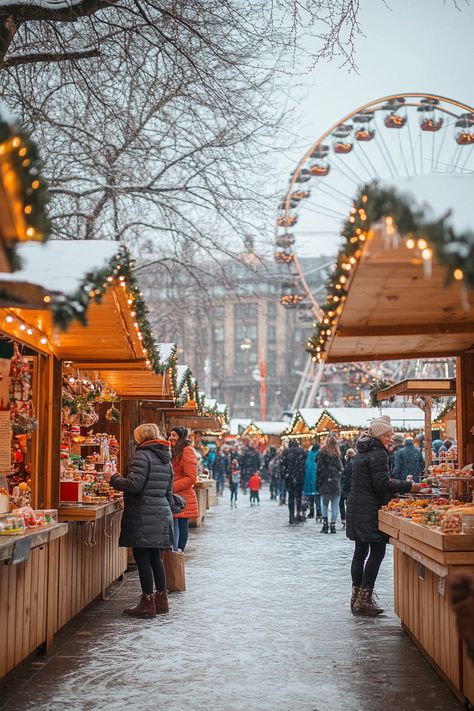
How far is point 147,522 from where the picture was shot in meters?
8.84

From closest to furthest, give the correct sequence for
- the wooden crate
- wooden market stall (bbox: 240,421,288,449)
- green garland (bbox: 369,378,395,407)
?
the wooden crate
green garland (bbox: 369,378,395,407)
wooden market stall (bbox: 240,421,288,449)

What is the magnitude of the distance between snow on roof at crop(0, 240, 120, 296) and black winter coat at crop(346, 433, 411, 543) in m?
4.09

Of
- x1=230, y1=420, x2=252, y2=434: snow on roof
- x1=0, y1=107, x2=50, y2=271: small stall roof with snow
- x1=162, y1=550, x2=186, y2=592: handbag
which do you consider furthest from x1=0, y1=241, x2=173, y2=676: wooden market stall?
x1=230, y1=420, x2=252, y2=434: snow on roof

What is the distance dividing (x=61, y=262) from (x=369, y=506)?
16.3 feet

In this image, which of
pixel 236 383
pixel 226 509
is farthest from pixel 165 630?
pixel 236 383

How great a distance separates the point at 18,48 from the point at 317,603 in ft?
22.2

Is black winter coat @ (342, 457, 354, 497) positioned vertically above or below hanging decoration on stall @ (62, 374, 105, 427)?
below

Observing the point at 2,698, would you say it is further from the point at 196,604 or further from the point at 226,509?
the point at 226,509

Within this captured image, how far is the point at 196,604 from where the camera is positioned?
31.5 feet

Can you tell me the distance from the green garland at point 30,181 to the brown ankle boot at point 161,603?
5766 millimetres

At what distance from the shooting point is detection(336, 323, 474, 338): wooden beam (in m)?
7.37

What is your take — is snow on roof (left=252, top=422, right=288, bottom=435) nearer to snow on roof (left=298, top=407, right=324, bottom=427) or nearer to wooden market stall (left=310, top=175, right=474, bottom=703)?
snow on roof (left=298, top=407, right=324, bottom=427)

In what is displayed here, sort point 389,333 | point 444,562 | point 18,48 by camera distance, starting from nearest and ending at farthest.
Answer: point 444,562 < point 389,333 < point 18,48

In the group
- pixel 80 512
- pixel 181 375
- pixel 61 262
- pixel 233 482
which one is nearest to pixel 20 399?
pixel 80 512
